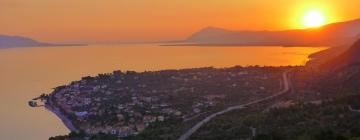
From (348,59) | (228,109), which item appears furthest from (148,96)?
(348,59)

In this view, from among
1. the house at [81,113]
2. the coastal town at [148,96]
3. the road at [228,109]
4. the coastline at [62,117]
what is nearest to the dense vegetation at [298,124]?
the road at [228,109]

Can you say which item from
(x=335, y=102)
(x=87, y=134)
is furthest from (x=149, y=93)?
(x=335, y=102)

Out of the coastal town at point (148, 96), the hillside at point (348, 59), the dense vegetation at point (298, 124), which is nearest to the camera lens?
the dense vegetation at point (298, 124)

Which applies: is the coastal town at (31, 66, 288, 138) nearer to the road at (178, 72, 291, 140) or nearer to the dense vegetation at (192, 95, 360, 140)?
the road at (178, 72, 291, 140)

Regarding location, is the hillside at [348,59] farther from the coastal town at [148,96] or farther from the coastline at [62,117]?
the coastline at [62,117]

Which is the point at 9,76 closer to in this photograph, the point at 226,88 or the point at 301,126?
the point at 226,88

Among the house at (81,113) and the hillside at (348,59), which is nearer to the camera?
the house at (81,113)

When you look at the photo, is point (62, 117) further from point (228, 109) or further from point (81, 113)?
point (228, 109)

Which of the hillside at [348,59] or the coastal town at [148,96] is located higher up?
the hillside at [348,59]
